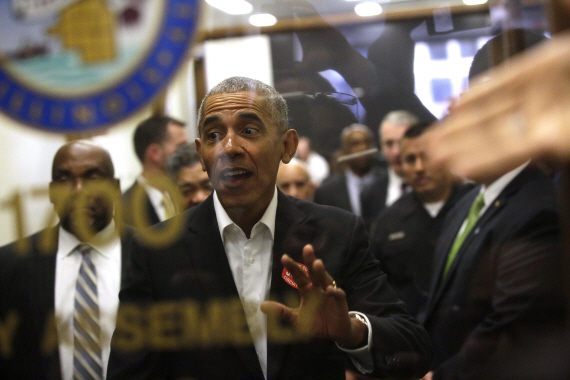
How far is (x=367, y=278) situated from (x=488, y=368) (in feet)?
0.80

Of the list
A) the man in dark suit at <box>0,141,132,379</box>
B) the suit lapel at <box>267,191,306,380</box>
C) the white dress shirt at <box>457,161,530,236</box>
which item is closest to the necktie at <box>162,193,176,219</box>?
the man in dark suit at <box>0,141,132,379</box>

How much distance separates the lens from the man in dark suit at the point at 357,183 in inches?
41.6

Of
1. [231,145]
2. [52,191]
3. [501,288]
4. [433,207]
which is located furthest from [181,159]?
[501,288]

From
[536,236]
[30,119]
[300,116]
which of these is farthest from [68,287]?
[536,236]

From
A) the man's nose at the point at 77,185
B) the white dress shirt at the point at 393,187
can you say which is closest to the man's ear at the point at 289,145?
the white dress shirt at the point at 393,187

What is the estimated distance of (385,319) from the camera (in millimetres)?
958

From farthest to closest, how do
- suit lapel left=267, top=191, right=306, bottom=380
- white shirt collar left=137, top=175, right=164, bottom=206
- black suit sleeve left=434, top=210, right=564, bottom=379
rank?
white shirt collar left=137, top=175, right=164, bottom=206 → suit lapel left=267, top=191, right=306, bottom=380 → black suit sleeve left=434, top=210, right=564, bottom=379

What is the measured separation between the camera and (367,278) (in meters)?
0.98

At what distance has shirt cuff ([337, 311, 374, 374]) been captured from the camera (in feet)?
3.07

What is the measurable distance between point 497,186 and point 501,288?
17 centimetres

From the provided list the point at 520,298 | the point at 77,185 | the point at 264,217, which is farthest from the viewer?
the point at 77,185

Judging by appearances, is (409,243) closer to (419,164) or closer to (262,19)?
(419,164)

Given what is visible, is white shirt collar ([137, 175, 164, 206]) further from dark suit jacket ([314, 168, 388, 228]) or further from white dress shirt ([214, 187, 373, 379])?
dark suit jacket ([314, 168, 388, 228])

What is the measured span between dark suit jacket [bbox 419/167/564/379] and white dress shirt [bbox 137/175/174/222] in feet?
1.71
